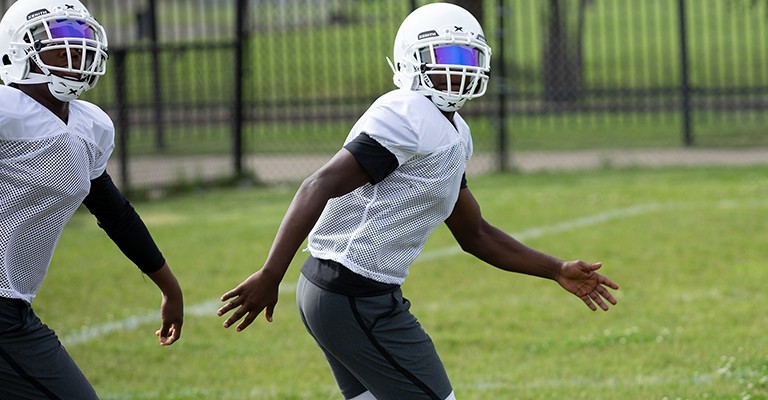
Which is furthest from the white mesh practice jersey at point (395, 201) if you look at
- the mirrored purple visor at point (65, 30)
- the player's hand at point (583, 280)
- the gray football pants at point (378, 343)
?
the mirrored purple visor at point (65, 30)

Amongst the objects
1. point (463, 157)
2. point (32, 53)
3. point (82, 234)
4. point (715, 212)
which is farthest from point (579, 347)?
point (82, 234)

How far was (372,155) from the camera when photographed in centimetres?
375

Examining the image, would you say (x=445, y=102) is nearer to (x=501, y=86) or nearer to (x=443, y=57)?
(x=443, y=57)

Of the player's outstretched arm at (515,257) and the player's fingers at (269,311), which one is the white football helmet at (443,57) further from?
the player's fingers at (269,311)

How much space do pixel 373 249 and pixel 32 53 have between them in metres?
1.24

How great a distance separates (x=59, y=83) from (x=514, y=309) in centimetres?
429

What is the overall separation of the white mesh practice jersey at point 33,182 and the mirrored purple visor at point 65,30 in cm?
21

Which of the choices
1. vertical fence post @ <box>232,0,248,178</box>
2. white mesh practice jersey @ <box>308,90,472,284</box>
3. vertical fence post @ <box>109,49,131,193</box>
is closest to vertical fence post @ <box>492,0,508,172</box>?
vertical fence post @ <box>232,0,248,178</box>

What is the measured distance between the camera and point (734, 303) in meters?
7.37

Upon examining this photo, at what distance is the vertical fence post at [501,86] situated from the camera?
13.8 metres

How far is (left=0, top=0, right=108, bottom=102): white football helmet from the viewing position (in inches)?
151

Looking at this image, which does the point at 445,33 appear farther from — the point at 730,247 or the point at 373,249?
Answer: the point at 730,247

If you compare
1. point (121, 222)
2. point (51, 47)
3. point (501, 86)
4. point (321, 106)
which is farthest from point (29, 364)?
point (321, 106)

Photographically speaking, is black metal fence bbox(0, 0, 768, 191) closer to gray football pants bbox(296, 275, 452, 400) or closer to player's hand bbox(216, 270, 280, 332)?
gray football pants bbox(296, 275, 452, 400)
